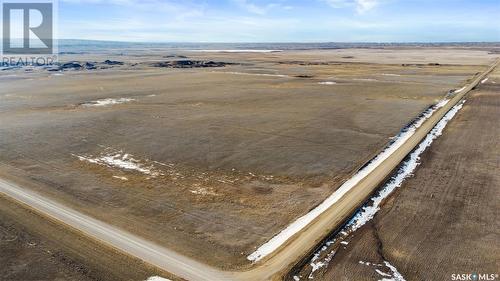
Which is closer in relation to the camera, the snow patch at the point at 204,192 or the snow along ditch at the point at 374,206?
the snow along ditch at the point at 374,206

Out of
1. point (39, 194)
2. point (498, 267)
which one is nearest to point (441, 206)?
point (498, 267)

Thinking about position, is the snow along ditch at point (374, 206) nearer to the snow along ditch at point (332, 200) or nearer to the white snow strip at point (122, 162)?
the snow along ditch at point (332, 200)

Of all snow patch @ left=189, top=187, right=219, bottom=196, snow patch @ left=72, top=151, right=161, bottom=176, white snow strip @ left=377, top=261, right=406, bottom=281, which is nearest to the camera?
white snow strip @ left=377, top=261, right=406, bottom=281

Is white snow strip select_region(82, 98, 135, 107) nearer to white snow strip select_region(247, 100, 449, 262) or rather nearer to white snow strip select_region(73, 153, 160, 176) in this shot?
white snow strip select_region(73, 153, 160, 176)

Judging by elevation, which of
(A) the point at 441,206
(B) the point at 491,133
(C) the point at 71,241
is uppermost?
(B) the point at 491,133

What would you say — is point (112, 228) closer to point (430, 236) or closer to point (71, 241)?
point (71, 241)

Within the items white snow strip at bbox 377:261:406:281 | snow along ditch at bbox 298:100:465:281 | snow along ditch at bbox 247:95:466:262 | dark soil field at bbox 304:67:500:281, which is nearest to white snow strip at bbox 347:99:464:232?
snow along ditch at bbox 298:100:465:281

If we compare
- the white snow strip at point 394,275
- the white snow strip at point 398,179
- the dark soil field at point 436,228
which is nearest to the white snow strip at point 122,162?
the white snow strip at point 398,179
